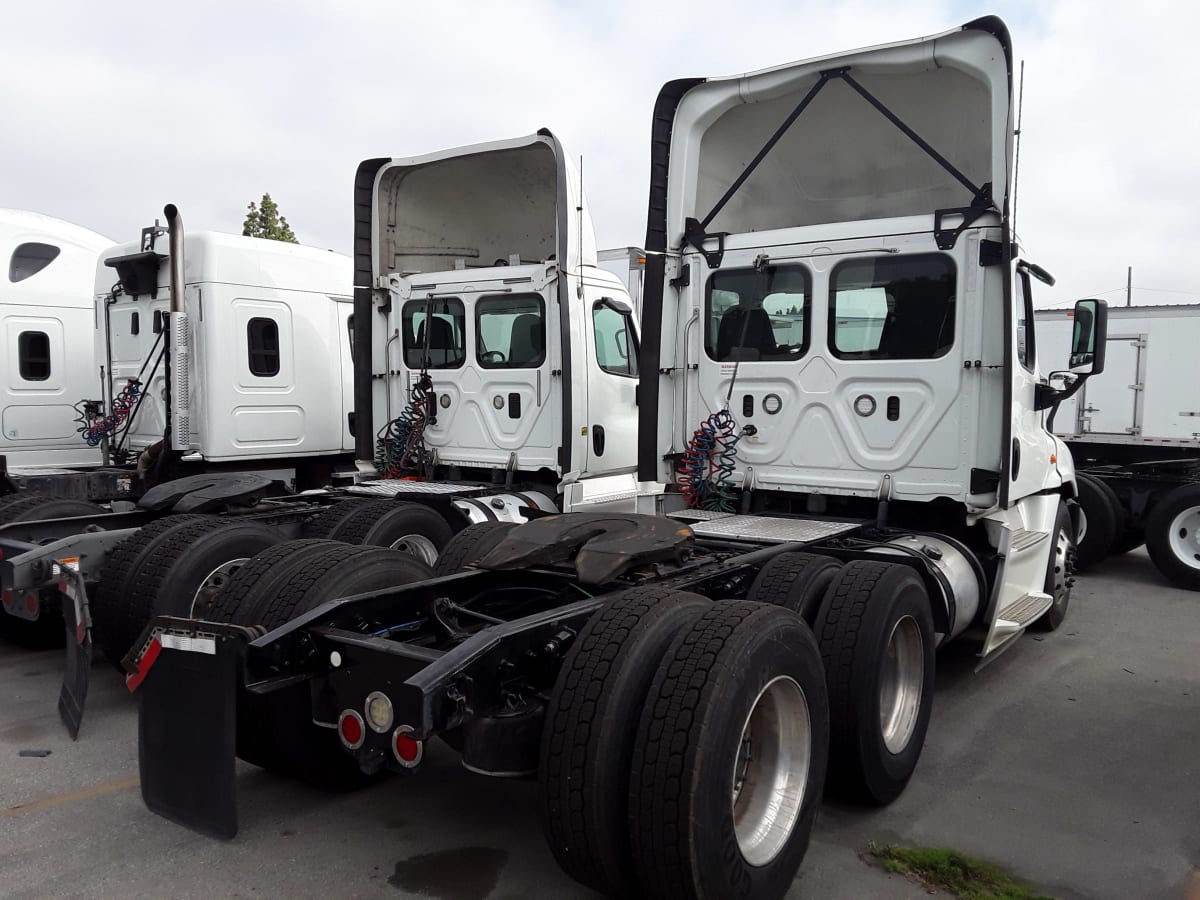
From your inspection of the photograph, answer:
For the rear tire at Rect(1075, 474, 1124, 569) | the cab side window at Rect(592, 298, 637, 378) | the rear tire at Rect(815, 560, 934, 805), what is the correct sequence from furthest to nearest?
the rear tire at Rect(1075, 474, 1124, 569)
the cab side window at Rect(592, 298, 637, 378)
the rear tire at Rect(815, 560, 934, 805)

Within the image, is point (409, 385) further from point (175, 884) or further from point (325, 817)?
point (175, 884)

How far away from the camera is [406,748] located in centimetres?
285

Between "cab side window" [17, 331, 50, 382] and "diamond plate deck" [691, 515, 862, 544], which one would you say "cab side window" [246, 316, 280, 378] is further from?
"diamond plate deck" [691, 515, 862, 544]

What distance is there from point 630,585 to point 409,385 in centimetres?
456

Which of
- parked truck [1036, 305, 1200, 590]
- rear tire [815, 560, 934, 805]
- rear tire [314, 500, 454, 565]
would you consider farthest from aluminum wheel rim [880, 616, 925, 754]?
parked truck [1036, 305, 1200, 590]

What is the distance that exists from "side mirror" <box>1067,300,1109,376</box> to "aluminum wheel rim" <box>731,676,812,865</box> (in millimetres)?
3558

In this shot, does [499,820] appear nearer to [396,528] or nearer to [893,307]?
[396,528]

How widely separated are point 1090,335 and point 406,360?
5202 mm

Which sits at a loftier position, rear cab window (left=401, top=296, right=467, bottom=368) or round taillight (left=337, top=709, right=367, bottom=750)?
rear cab window (left=401, top=296, right=467, bottom=368)

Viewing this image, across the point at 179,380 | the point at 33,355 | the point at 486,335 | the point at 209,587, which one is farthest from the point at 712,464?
the point at 33,355

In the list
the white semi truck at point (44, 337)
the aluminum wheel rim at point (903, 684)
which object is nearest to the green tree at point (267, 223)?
the white semi truck at point (44, 337)

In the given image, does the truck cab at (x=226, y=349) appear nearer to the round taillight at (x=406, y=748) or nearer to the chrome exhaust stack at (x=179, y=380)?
the chrome exhaust stack at (x=179, y=380)

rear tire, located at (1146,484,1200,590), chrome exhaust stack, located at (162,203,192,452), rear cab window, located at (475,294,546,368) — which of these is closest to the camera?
rear cab window, located at (475,294,546,368)

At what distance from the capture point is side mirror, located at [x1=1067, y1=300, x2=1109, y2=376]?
18.8 ft
